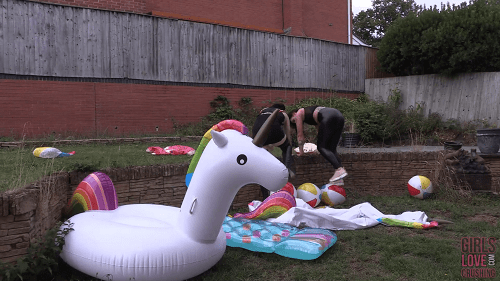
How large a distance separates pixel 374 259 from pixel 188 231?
2.06 m

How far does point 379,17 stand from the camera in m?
38.0

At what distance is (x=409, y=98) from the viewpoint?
15633 millimetres

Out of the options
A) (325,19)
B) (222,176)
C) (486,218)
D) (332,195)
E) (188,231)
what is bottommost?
(486,218)

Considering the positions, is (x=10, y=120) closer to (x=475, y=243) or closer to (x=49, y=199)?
(x=49, y=199)

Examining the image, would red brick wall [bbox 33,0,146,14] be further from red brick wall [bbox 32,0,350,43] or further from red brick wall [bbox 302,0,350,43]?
red brick wall [bbox 302,0,350,43]

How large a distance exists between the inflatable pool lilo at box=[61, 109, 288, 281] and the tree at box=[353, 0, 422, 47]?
35901 millimetres

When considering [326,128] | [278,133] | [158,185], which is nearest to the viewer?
[158,185]

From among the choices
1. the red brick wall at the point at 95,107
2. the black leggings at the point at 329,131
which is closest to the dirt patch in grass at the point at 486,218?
the black leggings at the point at 329,131

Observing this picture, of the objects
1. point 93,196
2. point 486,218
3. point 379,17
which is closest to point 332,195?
point 486,218

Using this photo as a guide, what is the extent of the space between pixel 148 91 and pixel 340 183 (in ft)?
24.1

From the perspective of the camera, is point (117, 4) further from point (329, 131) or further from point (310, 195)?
point (310, 195)

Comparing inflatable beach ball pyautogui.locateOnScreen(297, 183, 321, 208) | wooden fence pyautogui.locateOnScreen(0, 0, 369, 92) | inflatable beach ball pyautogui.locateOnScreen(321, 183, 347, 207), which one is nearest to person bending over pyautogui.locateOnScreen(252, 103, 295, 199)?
inflatable beach ball pyautogui.locateOnScreen(297, 183, 321, 208)

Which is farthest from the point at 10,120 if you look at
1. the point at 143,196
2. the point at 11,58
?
the point at 143,196

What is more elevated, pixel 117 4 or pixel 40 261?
pixel 117 4
